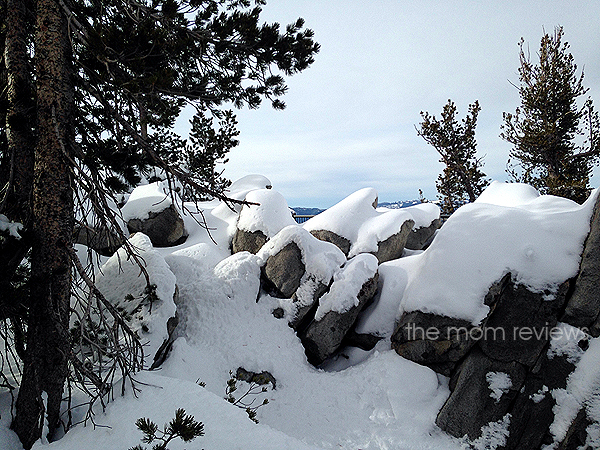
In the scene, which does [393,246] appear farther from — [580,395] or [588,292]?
[580,395]

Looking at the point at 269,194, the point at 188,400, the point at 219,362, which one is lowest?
the point at 219,362

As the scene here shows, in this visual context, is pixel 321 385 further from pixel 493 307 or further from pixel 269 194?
pixel 269 194

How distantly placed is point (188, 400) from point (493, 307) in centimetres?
536

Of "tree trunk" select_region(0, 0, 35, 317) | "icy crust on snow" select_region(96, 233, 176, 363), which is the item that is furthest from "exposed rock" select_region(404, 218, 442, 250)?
"tree trunk" select_region(0, 0, 35, 317)

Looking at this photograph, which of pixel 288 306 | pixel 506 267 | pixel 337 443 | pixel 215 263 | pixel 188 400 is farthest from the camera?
pixel 215 263

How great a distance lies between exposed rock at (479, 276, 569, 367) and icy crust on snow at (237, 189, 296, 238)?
5.85 m

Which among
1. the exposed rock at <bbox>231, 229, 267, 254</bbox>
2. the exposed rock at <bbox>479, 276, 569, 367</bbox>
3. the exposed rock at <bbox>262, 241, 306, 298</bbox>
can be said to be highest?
the exposed rock at <bbox>231, 229, 267, 254</bbox>

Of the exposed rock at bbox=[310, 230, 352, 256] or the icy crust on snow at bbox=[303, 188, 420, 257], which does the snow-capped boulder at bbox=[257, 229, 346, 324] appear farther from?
the icy crust on snow at bbox=[303, 188, 420, 257]

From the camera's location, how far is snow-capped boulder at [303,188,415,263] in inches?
397

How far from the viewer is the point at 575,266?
221 inches

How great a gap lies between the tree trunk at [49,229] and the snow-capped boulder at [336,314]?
4.75 metres

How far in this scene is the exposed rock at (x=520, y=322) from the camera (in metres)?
5.57

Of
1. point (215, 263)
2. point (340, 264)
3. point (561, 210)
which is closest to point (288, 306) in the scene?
point (340, 264)

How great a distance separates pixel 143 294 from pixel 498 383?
6.69 m
